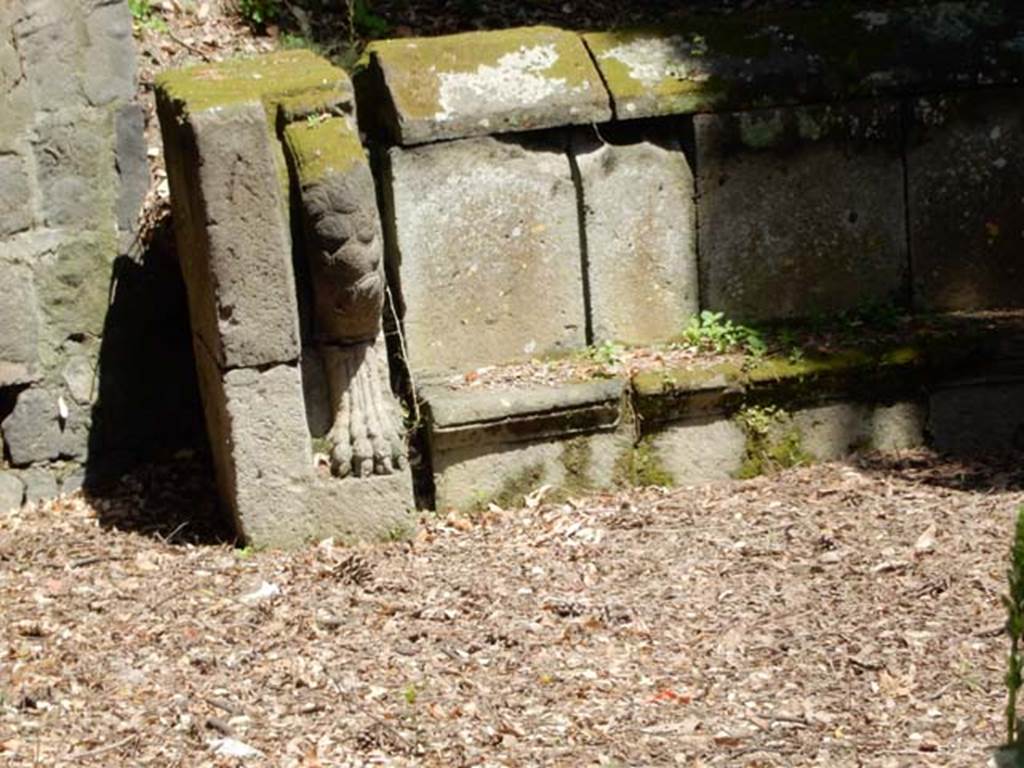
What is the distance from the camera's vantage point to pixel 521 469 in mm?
6129

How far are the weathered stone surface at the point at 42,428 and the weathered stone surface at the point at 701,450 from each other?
2.09 m

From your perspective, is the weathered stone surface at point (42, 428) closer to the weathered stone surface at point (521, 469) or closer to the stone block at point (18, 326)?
the stone block at point (18, 326)

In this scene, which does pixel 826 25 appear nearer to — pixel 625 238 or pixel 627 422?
pixel 625 238

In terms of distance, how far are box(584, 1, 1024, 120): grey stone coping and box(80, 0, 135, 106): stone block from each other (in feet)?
5.34

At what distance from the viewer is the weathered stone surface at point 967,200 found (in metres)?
6.50

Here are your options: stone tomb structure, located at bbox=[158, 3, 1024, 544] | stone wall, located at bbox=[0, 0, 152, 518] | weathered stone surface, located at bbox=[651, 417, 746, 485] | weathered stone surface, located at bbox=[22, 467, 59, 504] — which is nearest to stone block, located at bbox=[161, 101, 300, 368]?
stone tomb structure, located at bbox=[158, 3, 1024, 544]

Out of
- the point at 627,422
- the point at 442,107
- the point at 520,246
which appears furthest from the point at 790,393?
the point at 442,107

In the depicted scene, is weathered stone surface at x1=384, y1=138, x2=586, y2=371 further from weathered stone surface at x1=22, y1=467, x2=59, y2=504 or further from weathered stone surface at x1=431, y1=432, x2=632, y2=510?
weathered stone surface at x1=22, y1=467, x2=59, y2=504

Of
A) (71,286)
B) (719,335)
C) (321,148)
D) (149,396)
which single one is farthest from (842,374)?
(71,286)

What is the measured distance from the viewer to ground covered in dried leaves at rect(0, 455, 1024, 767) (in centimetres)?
446

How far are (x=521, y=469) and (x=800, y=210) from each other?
54.3 inches

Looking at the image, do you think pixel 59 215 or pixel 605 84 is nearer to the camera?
pixel 605 84

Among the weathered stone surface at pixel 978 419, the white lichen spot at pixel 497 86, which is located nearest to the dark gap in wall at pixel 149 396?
the white lichen spot at pixel 497 86

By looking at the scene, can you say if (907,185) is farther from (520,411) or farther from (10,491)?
(10,491)
